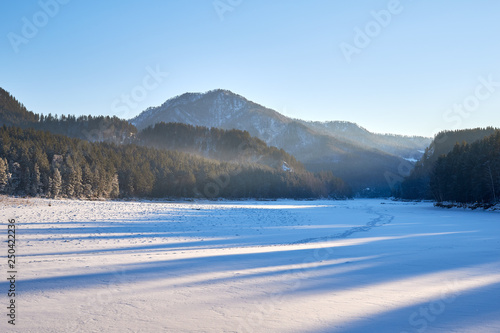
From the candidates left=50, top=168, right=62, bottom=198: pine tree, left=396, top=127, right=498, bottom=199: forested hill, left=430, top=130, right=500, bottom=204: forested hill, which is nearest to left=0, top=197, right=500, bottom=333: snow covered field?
left=430, top=130, right=500, bottom=204: forested hill

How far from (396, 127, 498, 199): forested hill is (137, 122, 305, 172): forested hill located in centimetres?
5537

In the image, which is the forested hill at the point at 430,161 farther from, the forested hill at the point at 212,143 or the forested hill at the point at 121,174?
the forested hill at the point at 212,143

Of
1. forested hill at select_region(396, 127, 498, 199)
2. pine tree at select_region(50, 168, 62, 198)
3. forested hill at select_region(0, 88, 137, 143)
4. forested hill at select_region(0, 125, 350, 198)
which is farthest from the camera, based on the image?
forested hill at select_region(0, 88, 137, 143)

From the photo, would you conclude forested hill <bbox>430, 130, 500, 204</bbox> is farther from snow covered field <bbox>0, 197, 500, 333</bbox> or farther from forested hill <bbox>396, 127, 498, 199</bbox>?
snow covered field <bbox>0, 197, 500, 333</bbox>

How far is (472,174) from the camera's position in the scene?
6025cm

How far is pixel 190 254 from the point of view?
41.0 feet

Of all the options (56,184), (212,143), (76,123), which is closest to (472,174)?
(56,184)

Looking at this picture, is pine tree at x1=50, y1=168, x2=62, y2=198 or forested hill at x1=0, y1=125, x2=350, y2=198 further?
forested hill at x1=0, y1=125, x2=350, y2=198

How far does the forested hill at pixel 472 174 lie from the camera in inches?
2189

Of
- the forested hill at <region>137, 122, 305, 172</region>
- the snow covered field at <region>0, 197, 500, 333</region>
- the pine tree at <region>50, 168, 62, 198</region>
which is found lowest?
the snow covered field at <region>0, 197, 500, 333</region>

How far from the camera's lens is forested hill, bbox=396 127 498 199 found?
11646 cm

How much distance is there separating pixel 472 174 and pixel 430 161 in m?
82.2

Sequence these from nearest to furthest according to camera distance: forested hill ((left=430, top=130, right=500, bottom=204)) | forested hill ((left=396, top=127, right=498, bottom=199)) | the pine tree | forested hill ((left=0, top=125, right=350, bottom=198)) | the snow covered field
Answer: the snow covered field
forested hill ((left=430, top=130, right=500, bottom=204))
the pine tree
forested hill ((left=0, top=125, right=350, bottom=198))
forested hill ((left=396, top=127, right=498, bottom=199))

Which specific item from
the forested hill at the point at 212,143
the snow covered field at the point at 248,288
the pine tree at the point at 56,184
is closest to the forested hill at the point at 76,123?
the forested hill at the point at 212,143
